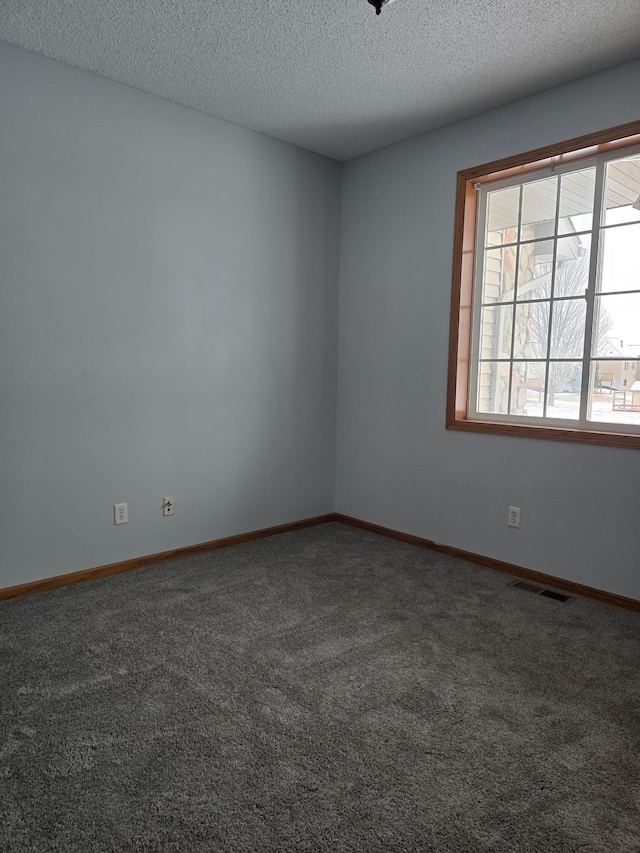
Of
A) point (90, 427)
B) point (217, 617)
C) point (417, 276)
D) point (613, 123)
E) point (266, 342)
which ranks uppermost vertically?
point (613, 123)

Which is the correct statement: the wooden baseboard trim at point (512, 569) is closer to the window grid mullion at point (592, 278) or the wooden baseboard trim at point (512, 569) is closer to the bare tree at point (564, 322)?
the window grid mullion at point (592, 278)

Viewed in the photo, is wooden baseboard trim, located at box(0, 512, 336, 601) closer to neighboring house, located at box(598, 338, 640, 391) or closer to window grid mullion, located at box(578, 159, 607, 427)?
window grid mullion, located at box(578, 159, 607, 427)

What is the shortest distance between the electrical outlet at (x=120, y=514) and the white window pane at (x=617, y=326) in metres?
2.68

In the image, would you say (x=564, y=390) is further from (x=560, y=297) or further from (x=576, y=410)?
(x=560, y=297)

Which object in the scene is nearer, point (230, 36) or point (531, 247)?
point (230, 36)

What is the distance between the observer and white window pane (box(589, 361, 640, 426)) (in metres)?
2.88

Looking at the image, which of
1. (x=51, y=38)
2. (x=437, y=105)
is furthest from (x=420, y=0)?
(x=51, y=38)

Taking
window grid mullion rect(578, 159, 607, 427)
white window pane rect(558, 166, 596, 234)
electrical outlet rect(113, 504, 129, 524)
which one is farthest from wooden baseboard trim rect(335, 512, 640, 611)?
white window pane rect(558, 166, 596, 234)

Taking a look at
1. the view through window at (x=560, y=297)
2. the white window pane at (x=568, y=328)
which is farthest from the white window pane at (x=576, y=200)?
the white window pane at (x=568, y=328)

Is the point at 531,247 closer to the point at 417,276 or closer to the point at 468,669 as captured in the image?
the point at 417,276

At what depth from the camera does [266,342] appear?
3867 millimetres

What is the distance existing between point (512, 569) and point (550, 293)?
1567 mm

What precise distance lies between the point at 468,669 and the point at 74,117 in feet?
10.3

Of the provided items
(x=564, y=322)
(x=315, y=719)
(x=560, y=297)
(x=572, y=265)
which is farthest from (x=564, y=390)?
(x=315, y=719)
